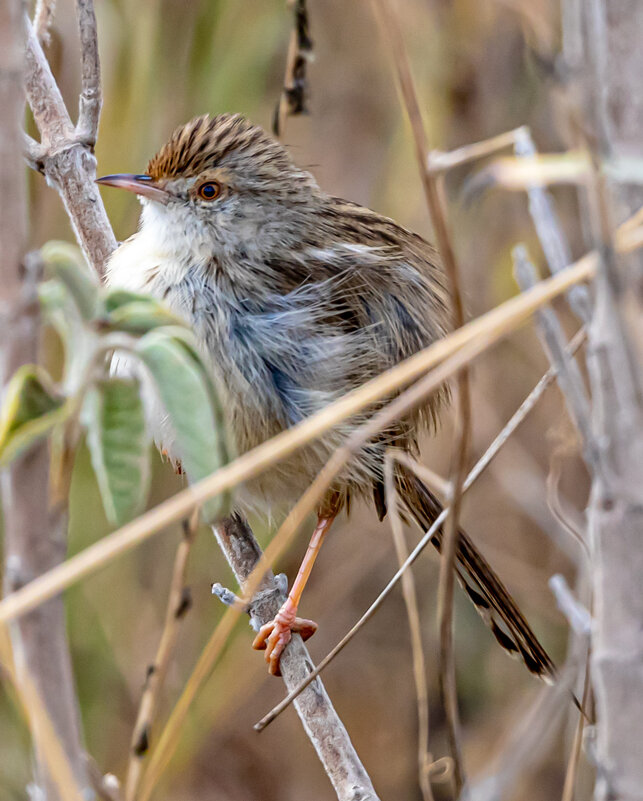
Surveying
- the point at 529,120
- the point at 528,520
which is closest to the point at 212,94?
the point at 529,120

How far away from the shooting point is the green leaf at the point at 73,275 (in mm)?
1057

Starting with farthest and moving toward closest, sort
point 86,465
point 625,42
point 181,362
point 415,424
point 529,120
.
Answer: point 529,120 → point 86,465 → point 415,424 → point 625,42 → point 181,362

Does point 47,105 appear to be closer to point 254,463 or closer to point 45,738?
point 254,463

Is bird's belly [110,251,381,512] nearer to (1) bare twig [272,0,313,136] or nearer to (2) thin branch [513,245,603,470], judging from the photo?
(1) bare twig [272,0,313,136]

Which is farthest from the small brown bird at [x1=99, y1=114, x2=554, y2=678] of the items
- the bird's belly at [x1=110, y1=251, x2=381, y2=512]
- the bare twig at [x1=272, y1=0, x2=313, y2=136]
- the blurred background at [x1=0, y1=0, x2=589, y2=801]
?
the blurred background at [x1=0, y1=0, x2=589, y2=801]

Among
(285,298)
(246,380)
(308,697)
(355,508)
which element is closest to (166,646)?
(308,697)

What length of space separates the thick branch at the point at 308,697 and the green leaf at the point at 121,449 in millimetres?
1175

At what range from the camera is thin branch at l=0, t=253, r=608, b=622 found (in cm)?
100

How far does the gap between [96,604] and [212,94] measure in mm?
1965

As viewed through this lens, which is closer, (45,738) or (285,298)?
(45,738)

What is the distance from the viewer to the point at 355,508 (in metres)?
4.28

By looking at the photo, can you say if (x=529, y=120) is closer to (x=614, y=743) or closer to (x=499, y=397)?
(x=499, y=397)

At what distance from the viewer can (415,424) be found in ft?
9.93

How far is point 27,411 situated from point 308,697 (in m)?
1.38
